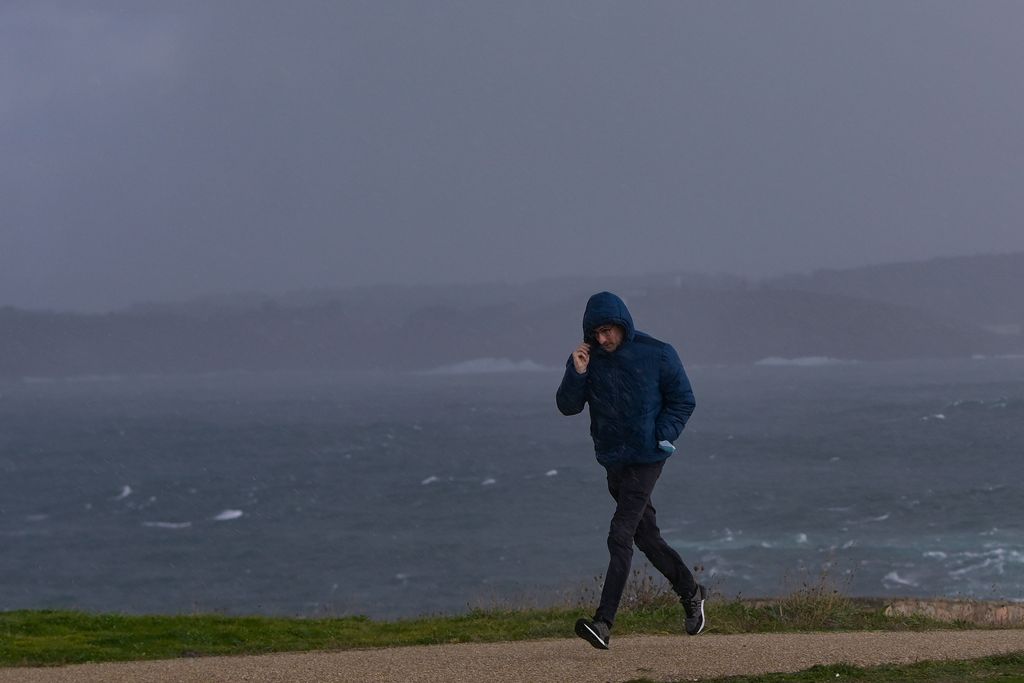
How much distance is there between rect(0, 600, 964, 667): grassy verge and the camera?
966cm

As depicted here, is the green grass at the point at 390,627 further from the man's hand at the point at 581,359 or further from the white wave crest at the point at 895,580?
the white wave crest at the point at 895,580

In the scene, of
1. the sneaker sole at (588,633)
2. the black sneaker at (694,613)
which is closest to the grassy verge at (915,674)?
the sneaker sole at (588,633)

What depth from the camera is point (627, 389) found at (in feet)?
26.8

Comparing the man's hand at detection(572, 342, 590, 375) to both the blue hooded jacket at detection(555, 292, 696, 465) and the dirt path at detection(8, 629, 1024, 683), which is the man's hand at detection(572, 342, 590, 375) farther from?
the dirt path at detection(8, 629, 1024, 683)

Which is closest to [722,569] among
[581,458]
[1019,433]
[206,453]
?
[581,458]

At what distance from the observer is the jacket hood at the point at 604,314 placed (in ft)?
26.5

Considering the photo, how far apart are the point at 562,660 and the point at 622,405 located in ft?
5.30

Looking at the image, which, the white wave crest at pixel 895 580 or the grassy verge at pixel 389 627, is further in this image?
the white wave crest at pixel 895 580

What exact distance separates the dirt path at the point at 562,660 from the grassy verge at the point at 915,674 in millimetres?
225

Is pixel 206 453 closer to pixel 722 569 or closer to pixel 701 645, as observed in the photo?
pixel 722 569

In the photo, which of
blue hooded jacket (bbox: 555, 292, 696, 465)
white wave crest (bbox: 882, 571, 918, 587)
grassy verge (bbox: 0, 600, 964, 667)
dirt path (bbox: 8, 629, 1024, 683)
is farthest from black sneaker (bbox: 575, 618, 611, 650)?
white wave crest (bbox: 882, 571, 918, 587)

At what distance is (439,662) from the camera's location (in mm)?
8328

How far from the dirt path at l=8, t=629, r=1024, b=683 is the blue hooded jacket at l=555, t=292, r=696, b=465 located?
1252mm

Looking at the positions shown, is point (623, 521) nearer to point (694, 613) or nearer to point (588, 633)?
point (588, 633)
